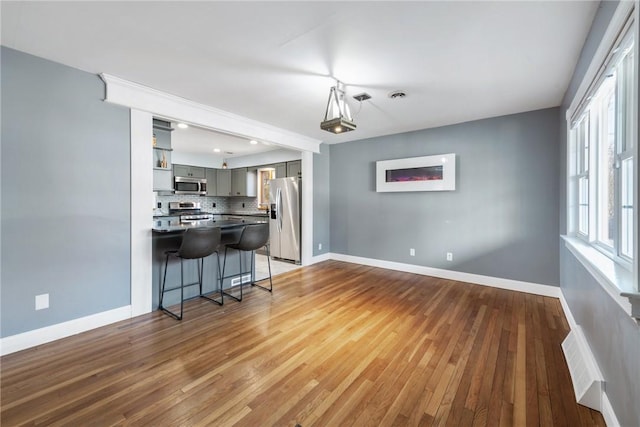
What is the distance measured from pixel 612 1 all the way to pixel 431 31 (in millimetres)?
924

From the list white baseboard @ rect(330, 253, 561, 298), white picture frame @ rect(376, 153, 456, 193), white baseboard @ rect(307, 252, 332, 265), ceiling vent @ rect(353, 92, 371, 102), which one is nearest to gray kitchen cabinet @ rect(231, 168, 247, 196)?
white baseboard @ rect(307, 252, 332, 265)

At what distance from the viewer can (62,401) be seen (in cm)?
162

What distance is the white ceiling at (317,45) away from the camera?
172 centimetres

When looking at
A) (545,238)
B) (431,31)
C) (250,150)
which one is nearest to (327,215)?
(250,150)

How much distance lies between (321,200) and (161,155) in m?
2.89

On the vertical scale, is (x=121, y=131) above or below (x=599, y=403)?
above

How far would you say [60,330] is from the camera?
7.71 feet

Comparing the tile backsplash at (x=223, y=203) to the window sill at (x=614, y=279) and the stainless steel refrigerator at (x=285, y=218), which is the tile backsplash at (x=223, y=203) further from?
the window sill at (x=614, y=279)

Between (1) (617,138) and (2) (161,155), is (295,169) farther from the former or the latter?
(1) (617,138)

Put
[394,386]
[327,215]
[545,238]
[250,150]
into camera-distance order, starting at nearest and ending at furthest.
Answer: [394,386] < [545,238] < [327,215] < [250,150]

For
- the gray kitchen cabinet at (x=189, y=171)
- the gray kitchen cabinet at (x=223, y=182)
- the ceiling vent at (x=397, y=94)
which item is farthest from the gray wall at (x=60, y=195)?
the gray kitchen cabinet at (x=223, y=182)

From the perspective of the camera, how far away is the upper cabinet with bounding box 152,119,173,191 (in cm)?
370

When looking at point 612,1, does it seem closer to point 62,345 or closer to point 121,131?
point 121,131

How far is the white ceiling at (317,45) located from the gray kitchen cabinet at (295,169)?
2.58 m
